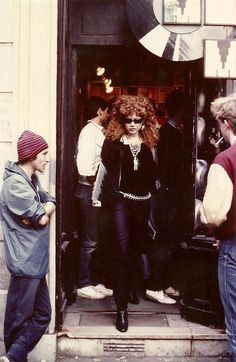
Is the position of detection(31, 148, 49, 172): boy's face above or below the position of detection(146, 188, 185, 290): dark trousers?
above

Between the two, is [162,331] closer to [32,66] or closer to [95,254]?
[95,254]

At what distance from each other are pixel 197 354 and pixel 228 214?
193 centimetres

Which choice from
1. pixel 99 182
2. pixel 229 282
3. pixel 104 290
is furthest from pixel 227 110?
pixel 104 290

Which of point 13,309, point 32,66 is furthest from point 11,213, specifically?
point 32,66

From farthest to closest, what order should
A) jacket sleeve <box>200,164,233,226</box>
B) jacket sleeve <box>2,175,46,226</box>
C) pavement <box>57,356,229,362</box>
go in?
pavement <box>57,356,229,362</box> → jacket sleeve <box>2,175,46,226</box> → jacket sleeve <box>200,164,233,226</box>

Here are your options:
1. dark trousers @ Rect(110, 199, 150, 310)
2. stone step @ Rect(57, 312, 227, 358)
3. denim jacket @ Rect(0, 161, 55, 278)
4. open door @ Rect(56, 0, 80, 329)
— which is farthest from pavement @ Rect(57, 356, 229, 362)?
denim jacket @ Rect(0, 161, 55, 278)

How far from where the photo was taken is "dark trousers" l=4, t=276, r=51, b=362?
4707 millimetres

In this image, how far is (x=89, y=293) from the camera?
267 inches

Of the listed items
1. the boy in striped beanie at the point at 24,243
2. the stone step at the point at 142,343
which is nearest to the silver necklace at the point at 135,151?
the boy in striped beanie at the point at 24,243

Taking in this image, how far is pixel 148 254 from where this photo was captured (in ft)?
23.5

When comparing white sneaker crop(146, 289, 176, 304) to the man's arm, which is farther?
white sneaker crop(146, 289, 176, 304)

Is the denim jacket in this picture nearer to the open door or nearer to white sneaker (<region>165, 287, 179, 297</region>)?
the open door

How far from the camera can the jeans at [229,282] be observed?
4.33m

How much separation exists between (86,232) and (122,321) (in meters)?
1.36
